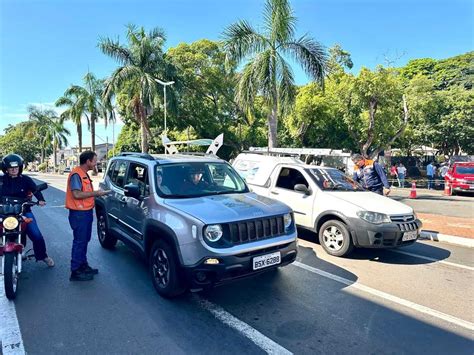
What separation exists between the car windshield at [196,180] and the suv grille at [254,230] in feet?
3.01

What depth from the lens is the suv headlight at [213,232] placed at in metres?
3.82

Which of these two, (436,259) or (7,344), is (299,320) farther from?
(436,259)

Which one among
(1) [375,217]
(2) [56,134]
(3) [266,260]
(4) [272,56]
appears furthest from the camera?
(2) [56,134]

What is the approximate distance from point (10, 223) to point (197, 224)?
261cm

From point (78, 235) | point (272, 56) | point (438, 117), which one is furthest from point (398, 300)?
point (438, 117)

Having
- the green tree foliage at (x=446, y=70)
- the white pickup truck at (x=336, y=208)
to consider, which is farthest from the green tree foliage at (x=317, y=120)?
the green tree foliage at (x=446, y=70)

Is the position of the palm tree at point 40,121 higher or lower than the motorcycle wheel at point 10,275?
higher

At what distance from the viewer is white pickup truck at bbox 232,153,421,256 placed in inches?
227

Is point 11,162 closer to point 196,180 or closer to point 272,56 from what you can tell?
point 196,180

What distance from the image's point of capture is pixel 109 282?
485cm

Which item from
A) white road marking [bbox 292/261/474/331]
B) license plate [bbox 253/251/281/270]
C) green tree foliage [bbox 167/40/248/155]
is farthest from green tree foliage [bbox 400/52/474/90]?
license plate [bbox 253/251/281/270]

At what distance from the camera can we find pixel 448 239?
7.45m

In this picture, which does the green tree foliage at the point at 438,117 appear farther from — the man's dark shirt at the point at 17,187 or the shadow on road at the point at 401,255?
the man's dark shirt at the point at 17,187

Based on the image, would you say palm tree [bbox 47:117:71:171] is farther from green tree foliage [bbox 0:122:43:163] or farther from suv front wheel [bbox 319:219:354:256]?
suv front wheel [bbox 319:219:354:256]
